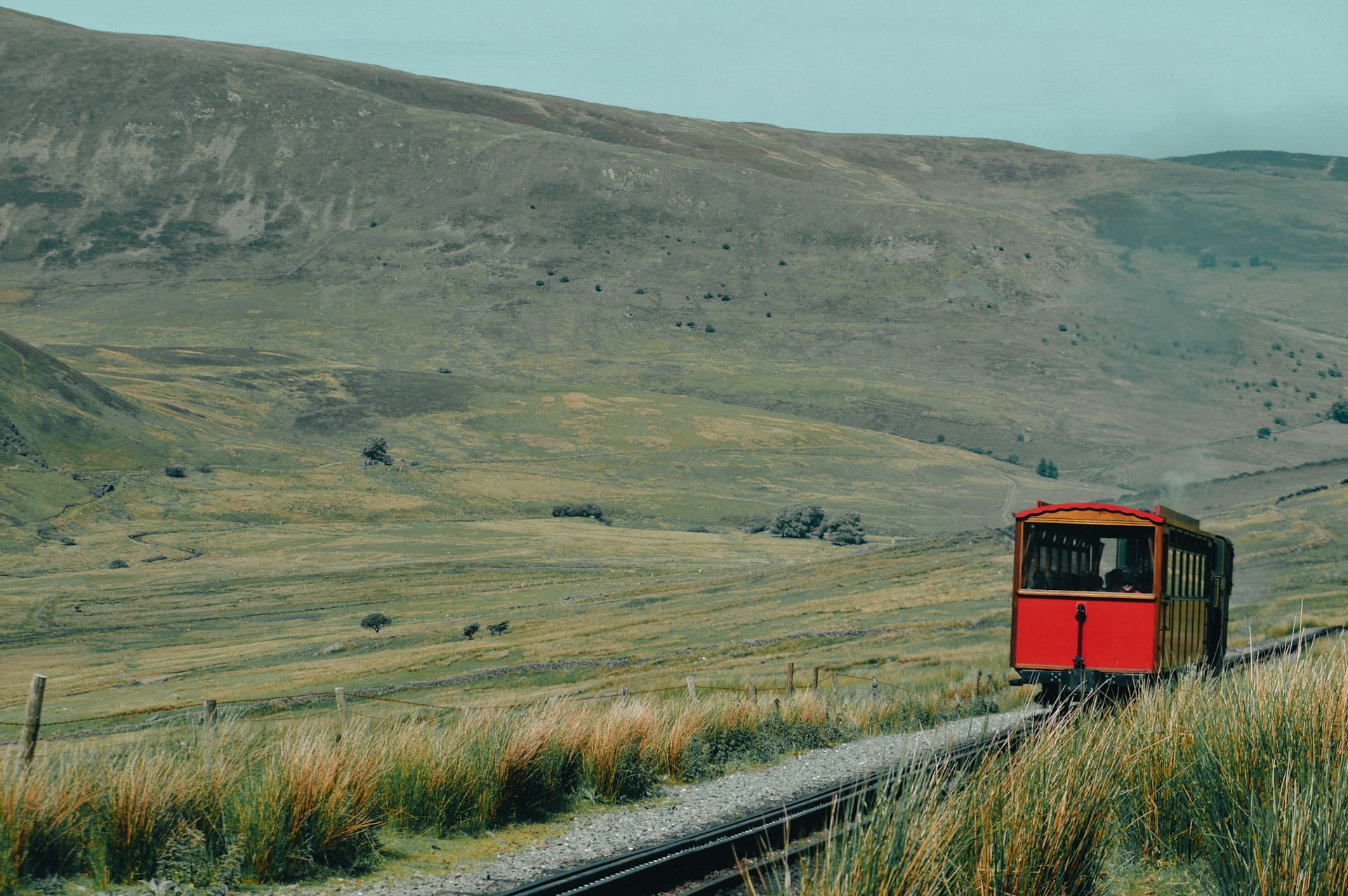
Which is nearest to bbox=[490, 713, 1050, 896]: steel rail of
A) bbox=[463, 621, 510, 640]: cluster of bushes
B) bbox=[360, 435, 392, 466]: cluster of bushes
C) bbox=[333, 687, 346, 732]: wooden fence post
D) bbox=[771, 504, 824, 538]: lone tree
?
bbox=[333, 687, 346, 732]: wooden fence post

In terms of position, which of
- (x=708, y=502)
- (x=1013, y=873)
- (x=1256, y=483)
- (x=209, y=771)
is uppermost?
(x=1013, y=873)

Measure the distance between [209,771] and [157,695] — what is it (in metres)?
36.3

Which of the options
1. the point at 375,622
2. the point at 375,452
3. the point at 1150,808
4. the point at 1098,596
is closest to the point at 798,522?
the point at 375,452

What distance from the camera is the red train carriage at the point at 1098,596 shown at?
66.3 feet

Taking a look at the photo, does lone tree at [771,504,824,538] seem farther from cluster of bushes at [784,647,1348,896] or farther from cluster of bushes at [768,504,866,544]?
cluster of bushes at [784,647,1348,896]

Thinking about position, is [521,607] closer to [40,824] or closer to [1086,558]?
[1086,558]

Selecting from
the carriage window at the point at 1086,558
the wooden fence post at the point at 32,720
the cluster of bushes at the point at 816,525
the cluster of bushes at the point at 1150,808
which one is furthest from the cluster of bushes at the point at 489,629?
the cluster of bushes at the point at 816,525

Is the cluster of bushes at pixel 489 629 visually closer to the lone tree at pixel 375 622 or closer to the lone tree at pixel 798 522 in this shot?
the lone tree at pixel 375 622

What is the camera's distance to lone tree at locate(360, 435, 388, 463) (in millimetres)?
139750

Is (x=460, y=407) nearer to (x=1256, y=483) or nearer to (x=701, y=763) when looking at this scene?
(x=1256, y=483)

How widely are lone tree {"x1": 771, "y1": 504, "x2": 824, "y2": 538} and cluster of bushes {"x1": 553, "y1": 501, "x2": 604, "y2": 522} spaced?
1751 cm

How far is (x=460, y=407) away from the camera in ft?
547

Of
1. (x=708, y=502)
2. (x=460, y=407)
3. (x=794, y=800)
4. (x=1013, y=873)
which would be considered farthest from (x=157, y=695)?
(x=460, y=407)

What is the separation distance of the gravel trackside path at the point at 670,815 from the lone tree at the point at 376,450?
4865 inches
